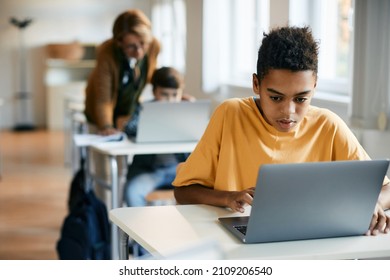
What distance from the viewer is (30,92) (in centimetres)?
891

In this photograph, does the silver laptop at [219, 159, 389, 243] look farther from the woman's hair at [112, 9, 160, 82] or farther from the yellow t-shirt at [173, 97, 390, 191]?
the woman's hair at [112, 9, 160, 82]

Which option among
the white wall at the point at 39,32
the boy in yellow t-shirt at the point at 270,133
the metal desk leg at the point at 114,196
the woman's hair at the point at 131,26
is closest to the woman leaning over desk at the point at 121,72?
the woman's hair at the point at 131,26

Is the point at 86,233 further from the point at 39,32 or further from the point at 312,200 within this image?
the point at 39,32

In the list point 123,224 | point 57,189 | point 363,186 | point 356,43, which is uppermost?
point 356,43

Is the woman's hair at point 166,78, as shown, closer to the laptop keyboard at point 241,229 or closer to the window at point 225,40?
the window at point 225,40

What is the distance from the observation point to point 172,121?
2.85 m

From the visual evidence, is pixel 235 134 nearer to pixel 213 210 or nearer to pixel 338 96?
pixel 213 210

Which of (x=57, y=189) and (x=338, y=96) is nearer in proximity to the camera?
(x=338, y=96)

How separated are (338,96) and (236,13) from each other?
159cm

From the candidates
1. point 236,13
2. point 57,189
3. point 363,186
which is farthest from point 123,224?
point 57,189

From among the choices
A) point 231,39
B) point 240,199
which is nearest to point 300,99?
point 240,199

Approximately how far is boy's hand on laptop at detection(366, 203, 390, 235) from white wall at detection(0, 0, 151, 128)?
7620mm

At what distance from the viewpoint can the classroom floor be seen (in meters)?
3.46

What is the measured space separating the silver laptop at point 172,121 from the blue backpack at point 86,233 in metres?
0.35
